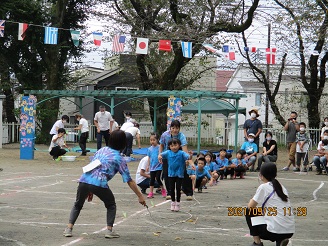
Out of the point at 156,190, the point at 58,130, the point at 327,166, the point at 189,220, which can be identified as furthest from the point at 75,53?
the point at 189,220

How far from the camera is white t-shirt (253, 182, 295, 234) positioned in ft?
22.6

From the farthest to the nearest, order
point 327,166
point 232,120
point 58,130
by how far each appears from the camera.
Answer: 1. point 232,120
2. point 58,130
3. point 327,166

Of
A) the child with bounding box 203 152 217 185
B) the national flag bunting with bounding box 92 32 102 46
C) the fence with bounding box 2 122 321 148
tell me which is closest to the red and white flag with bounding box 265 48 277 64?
the national flag bunting with bounding box 92 32 102 46

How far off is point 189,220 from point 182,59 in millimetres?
21249

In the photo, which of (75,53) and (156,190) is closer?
(156,190)

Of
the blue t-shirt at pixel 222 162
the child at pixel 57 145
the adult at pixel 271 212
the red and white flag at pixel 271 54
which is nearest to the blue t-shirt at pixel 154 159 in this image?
the blue t-shirt at pixel 222 162

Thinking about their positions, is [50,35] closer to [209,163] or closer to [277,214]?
[209,163]

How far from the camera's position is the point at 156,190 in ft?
45.2

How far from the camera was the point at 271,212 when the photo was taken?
695 cm

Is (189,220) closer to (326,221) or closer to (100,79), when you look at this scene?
(326,221)

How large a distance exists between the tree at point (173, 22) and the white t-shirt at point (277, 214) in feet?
53.9

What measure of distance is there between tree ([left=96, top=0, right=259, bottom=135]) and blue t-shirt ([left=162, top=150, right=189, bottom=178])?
482 inches

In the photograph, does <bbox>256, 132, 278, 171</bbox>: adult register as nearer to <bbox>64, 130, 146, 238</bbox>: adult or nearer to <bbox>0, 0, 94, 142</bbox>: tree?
<bbox>64, 130, 146, 238</bbox>: adult

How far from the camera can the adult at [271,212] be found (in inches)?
272
